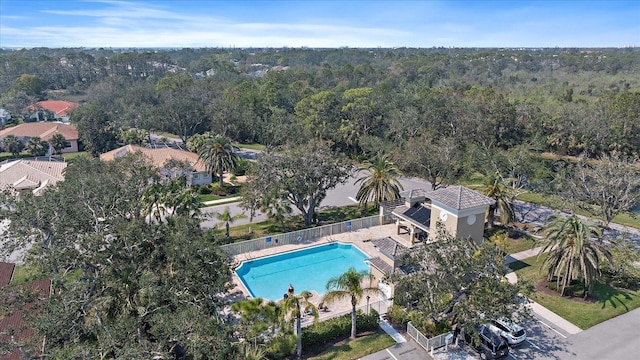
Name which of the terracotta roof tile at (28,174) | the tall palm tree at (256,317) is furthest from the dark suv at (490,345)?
the terracotta roof tile at (28,174)

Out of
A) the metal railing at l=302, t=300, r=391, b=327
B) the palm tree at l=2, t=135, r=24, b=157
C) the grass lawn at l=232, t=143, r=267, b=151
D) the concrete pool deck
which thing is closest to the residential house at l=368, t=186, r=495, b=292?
the concrete pool deck

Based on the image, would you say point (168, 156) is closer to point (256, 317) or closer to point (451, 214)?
point (451, 214)

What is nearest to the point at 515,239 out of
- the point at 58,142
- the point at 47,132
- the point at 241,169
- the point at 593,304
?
the point at 593,304

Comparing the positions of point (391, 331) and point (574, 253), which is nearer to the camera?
point (391, 331)

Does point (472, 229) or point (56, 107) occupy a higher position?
point (56, 107)

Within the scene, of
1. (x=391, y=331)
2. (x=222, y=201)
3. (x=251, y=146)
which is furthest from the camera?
(x=251, y=146)

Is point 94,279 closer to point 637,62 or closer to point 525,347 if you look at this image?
point 525,347

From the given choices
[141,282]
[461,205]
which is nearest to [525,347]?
[461,205]
